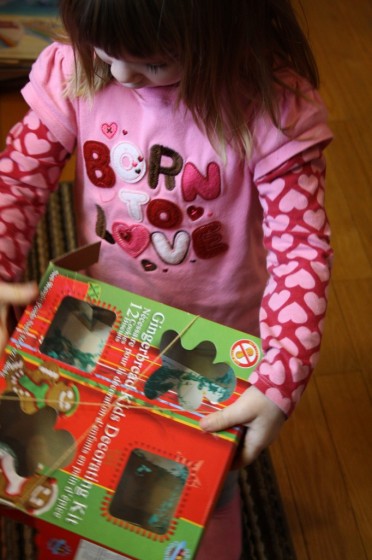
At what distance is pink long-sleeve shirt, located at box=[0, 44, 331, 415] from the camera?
1.96 feet

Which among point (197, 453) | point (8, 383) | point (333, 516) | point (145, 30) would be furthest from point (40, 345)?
point (333, 516)

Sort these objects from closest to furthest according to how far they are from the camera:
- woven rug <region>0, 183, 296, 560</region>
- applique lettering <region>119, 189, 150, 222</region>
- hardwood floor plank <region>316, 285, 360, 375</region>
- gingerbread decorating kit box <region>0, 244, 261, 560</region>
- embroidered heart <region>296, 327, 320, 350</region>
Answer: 1. gingerbread decorating kit box <region>0, 244, 261, 560</region>
2. embroidered heart <region>296, 327, 320, 350</region>
3. applique lettering <region>119, 189, 150, 222</region>
4. woven rug <region>0, 183, 296, 560</region>
5. hardwood floor plank <region>316, 285, 360, 375</region>

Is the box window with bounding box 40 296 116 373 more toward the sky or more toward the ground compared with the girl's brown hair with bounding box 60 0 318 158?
more toward the ground

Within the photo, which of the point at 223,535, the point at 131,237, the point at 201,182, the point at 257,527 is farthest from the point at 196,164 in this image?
the point at 257,527

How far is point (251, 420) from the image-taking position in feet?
1.72

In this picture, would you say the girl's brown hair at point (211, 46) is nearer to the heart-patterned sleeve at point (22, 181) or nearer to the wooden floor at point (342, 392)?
the heart-patterned sleeve at point (22, 181)

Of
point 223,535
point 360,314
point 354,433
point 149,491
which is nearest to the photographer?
point 149,491

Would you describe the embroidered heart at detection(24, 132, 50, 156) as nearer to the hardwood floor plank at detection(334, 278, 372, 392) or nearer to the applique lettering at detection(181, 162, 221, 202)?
the applique lettering at detection(181, 162, 221, 202)

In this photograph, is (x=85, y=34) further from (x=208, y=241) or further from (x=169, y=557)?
(x=169, y=557)

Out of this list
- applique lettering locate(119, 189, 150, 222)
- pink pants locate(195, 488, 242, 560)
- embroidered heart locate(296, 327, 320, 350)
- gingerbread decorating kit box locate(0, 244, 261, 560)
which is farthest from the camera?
pink pants locate(195, 488, 242, 560)

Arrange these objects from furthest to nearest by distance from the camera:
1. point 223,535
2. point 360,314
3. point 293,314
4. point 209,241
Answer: point 360,314
point 223,535
point 209,241
point 293,314

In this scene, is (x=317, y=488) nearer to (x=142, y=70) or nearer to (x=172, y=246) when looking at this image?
(x=172, y=246)

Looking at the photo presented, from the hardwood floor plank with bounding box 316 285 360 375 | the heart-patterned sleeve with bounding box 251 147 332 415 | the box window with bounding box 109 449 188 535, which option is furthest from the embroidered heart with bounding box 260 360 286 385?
the hardwood floor plank with bounding box 316 285 360 375

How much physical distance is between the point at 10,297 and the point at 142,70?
0.73ft
